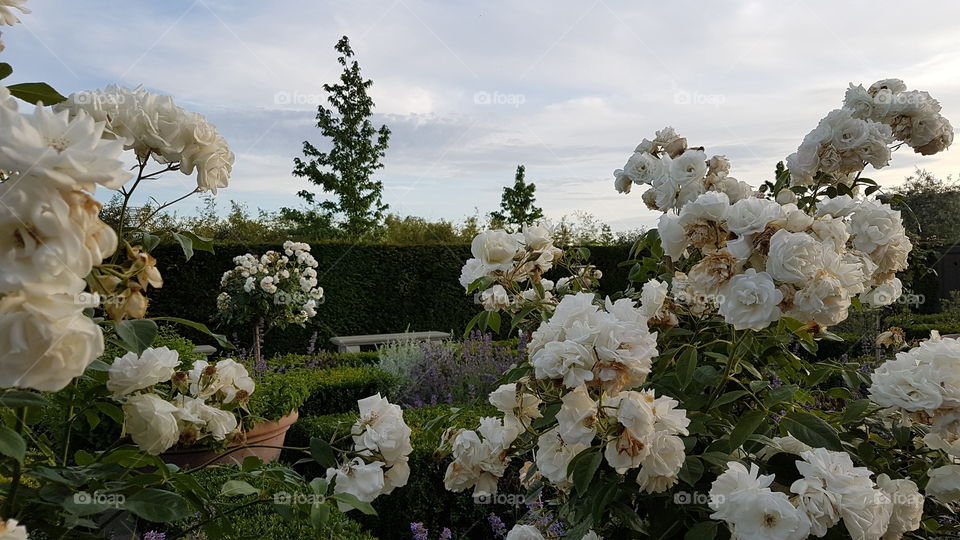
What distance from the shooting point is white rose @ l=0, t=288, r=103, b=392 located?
596mm

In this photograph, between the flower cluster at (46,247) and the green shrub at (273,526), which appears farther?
the green shrub at (273,526)

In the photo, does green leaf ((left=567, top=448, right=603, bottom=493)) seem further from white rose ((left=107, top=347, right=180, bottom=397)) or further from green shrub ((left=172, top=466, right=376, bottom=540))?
green shrub ((left=172, top=466, right=376, bottom=540))

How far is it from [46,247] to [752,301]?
1050 millimetres

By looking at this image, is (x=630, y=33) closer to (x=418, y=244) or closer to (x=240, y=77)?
(x=240, y=77)

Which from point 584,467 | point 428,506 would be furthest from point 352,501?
point 428,506

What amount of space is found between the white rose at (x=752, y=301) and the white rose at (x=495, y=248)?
0.71m

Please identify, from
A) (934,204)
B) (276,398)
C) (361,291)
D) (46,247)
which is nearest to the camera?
(46,247)

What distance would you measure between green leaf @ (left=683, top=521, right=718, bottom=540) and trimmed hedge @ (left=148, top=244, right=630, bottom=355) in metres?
8.63

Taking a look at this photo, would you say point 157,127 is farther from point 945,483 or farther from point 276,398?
point 276,398

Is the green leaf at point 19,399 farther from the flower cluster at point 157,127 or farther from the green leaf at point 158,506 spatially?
the flower cluster at point 157,127

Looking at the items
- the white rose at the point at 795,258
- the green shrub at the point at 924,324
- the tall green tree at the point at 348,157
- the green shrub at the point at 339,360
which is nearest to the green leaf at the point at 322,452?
the white rose at the point at 795,258

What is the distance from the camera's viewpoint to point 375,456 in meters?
1.43

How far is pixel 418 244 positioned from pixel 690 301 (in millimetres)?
8711

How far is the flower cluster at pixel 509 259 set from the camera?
1776 millimetres
